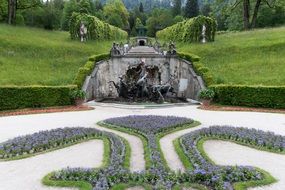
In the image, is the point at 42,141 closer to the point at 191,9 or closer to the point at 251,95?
the point at 251,95

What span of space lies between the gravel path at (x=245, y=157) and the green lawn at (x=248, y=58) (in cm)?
1516

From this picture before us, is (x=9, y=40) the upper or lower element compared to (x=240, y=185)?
upper

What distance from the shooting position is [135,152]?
40.1ft

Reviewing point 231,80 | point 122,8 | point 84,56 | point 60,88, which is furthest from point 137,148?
point 122,8

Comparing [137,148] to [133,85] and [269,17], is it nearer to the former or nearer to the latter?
[133,85]

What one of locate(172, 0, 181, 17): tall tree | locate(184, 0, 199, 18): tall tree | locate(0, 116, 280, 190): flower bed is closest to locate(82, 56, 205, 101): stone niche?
locate(0, 116, 280, 190): flower bed

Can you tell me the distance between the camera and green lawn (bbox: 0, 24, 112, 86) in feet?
93.0

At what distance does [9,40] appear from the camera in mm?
39562

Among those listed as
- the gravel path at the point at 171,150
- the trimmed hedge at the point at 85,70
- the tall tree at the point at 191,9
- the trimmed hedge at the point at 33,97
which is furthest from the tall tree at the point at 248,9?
the tall tree at the point at 191,9

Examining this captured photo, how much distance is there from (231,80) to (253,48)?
1057cm

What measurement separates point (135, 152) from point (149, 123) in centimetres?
453

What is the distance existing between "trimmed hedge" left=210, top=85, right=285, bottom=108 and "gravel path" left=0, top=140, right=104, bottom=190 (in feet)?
46.1

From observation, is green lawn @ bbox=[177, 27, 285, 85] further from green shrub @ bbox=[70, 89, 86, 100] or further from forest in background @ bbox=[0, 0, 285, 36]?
forest in background @ bbox=[0, 0, 285, 36]

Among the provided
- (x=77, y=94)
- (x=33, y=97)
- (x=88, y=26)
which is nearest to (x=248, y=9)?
(x=88, y=26)
